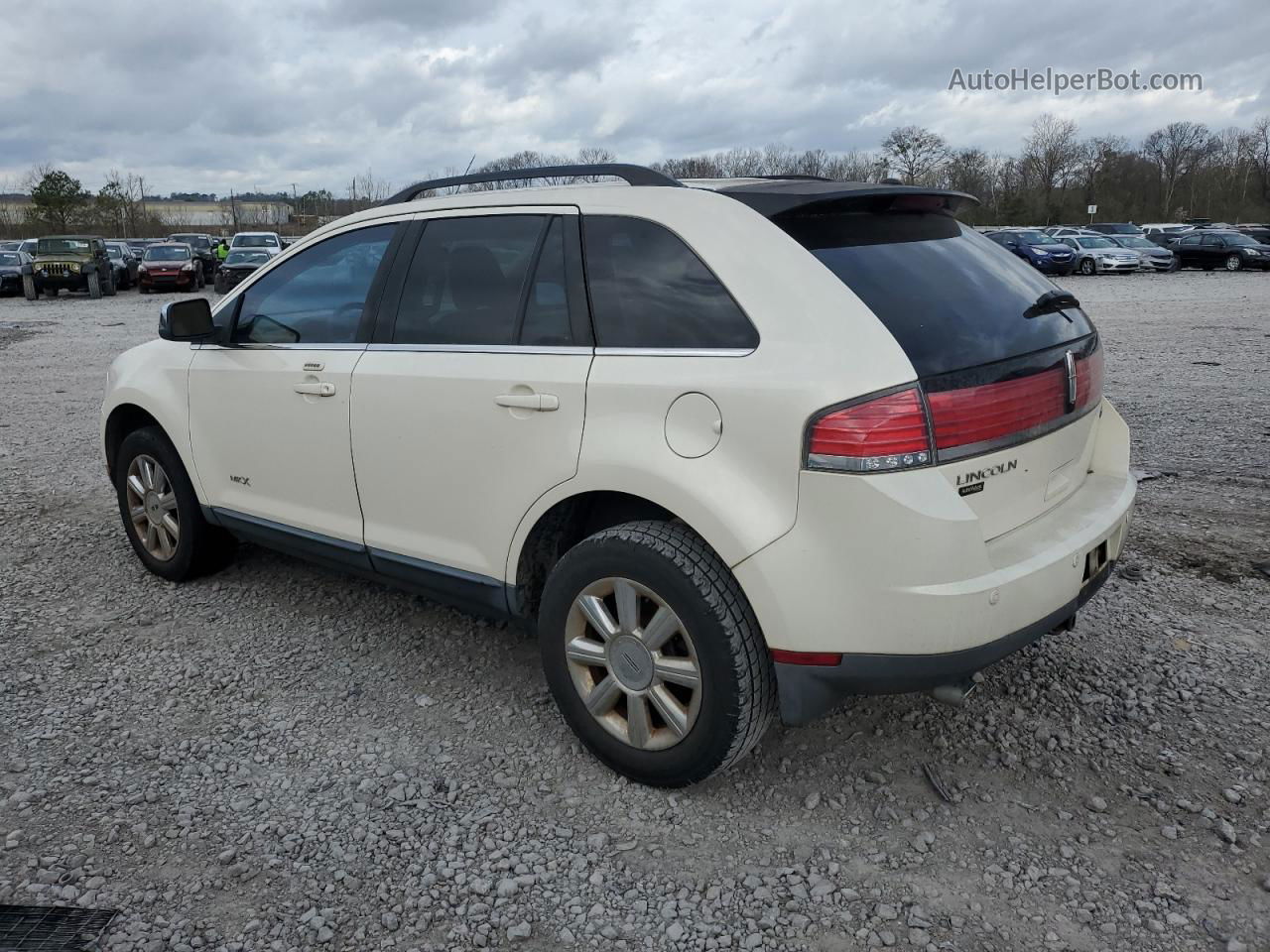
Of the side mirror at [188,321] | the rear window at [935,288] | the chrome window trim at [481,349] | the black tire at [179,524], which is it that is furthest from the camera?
the black tire at [179,524]

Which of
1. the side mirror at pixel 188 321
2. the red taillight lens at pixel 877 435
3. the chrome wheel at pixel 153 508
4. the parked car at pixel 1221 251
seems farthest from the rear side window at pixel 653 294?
the parked car at pixel 1221 251

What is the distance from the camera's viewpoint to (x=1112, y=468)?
336cm

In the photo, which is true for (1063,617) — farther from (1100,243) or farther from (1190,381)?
(1100,243)

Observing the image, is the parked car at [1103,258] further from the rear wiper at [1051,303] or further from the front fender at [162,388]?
the front fender at [162,388]

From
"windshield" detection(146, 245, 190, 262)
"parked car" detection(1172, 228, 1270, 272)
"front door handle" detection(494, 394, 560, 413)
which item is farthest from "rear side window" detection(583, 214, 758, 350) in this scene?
"parked car" detection(1172, 228, 1270, 272)

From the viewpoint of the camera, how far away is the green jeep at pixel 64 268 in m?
27.6

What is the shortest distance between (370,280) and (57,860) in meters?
2.16

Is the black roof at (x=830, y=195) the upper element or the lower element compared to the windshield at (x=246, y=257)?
lower

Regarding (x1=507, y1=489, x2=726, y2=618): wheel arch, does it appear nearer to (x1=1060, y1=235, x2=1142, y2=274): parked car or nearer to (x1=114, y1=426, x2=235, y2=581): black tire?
(x1=114, y1=426, x2=235, y2=581): black tire

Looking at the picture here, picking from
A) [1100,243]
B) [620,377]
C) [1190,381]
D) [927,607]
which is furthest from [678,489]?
[1100,243]

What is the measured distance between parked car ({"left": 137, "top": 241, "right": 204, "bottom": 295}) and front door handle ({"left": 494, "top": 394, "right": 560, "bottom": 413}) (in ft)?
99.5

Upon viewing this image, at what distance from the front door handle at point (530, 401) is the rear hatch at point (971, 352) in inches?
33.8

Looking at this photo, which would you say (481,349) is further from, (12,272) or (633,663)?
(12,272)

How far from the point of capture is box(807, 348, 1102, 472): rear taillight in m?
2.50
